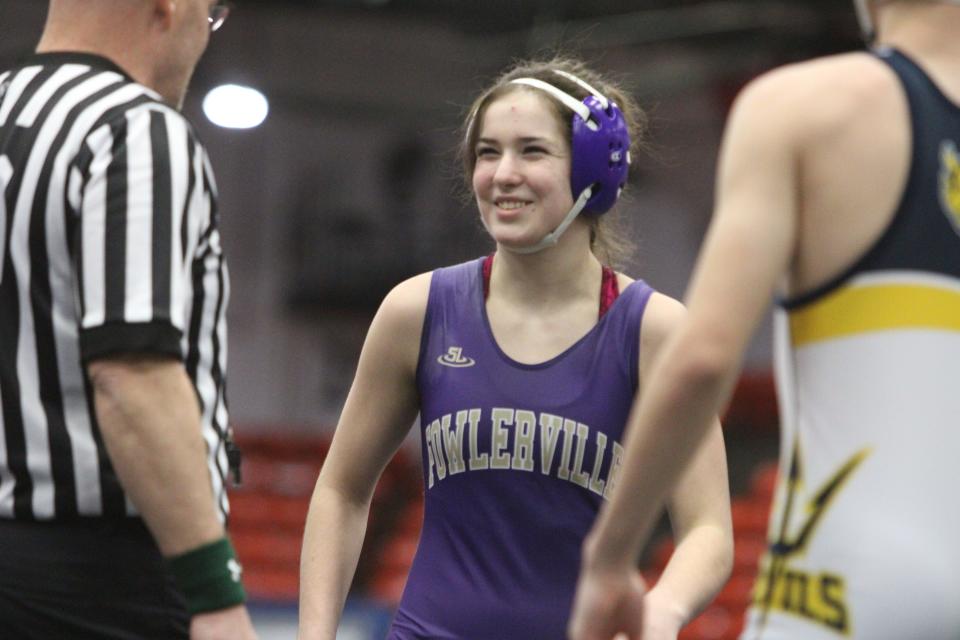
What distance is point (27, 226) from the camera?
2781mm

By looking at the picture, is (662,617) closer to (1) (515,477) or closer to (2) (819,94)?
(1) (515,477)

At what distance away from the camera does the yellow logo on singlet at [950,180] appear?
2314 millimetres

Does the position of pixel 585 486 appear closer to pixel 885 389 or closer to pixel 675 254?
pixel 885 389

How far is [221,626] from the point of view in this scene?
2.68m

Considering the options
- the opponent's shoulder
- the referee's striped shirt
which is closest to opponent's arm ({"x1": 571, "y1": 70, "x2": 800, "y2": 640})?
the opponent's shoulder

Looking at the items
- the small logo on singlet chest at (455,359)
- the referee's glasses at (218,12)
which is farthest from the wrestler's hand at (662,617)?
the referee's glasses at (218,12)

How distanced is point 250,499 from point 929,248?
13358mm

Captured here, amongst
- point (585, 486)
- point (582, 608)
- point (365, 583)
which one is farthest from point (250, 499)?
point (582, 608)

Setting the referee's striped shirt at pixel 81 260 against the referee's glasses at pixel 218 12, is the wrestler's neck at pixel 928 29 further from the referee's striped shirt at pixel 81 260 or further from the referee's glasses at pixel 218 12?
the referee's glasses at pixel 218 12

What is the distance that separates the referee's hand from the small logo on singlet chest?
1040 millimetres

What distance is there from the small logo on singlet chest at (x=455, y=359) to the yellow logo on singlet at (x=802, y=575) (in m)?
1.27

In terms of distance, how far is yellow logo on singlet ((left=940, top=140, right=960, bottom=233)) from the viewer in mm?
2314

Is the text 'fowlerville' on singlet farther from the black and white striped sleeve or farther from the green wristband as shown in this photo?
the black and white striped sleeve

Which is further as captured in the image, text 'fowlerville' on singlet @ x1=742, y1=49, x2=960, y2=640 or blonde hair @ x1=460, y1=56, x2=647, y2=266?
blonde hair @ x1=460, y1=56, x2=647, y2=266
